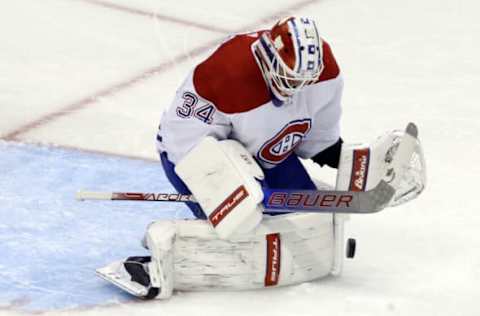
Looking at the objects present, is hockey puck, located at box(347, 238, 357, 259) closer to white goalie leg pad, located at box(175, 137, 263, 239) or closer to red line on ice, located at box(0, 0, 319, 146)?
white goalie leg pad, located at box(175, 137, 263, 239)

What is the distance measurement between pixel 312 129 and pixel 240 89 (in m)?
0.33

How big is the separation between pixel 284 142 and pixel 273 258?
293mm

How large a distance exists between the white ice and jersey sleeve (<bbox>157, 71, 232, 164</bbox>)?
366mm

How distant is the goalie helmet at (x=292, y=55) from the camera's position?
3012 mm

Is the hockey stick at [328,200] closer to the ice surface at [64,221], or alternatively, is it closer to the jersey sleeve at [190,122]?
the jersey sleeve at [190,122]

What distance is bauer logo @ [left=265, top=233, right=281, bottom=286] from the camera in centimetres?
318

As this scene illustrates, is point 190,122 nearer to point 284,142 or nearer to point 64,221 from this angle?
point 284,142

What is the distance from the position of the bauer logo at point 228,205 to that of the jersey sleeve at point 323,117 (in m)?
0.38

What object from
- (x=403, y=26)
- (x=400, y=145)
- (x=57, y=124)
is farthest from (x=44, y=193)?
(x=403, y=26)

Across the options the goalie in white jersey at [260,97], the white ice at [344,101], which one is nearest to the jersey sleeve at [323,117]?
the goalie in white jersey at [260,97]

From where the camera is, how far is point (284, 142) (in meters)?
3.28

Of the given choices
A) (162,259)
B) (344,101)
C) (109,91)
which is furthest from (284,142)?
(109,91)

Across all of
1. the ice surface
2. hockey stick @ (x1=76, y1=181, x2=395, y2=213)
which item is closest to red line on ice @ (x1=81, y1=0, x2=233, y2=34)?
the ice surface

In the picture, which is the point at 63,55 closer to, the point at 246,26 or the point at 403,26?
the point at 246,26
